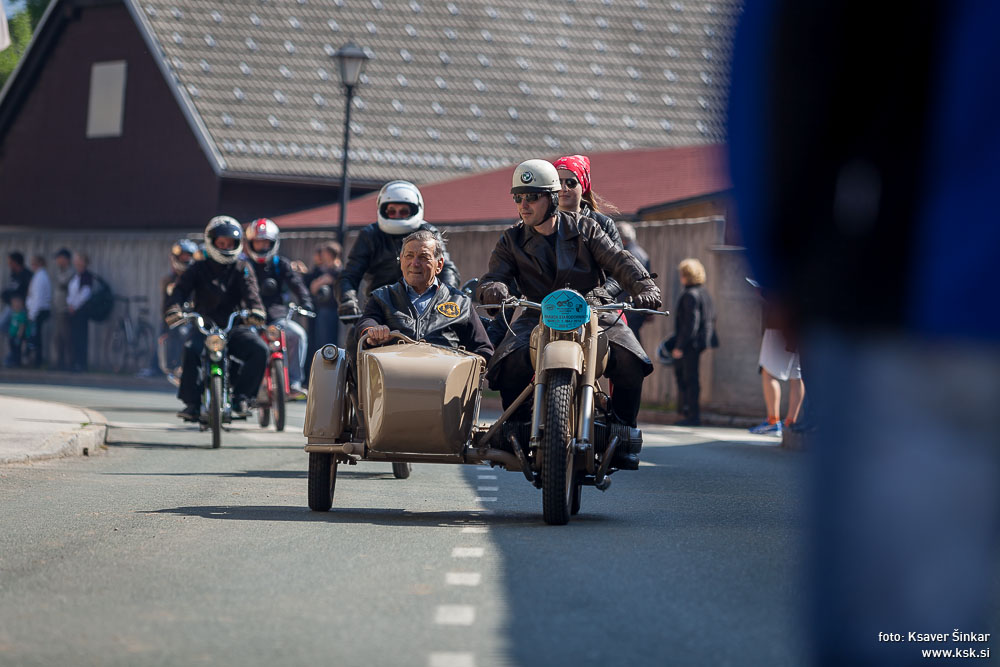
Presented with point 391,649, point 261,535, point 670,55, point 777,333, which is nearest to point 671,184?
point 670,55

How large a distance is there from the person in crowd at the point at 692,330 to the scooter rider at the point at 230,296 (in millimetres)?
5076

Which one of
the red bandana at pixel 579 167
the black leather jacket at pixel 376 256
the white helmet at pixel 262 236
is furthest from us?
the white helmet at pixel 262 236

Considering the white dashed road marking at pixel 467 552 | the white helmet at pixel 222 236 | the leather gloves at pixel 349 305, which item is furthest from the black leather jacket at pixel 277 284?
the white dashed road marking at pixel 467 552

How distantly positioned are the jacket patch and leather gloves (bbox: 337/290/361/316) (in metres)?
1.26

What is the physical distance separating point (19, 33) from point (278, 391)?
35.2 metres

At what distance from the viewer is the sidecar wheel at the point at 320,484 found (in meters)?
8.46

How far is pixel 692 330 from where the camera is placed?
58.2 feet

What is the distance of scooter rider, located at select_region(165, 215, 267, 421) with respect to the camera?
14.4m

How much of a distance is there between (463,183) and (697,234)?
1375 cm

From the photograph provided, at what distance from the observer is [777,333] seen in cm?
251

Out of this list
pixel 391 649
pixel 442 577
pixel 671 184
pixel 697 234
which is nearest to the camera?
pixel 391 649

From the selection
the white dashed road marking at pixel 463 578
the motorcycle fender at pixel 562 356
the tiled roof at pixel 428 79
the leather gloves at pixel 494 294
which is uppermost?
the tiled roof at pixel 428 79

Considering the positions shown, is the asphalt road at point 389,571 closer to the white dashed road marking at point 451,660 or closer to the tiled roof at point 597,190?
the white dashed road marking at point 451,660

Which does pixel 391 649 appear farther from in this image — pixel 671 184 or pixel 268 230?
pixel 671 184
